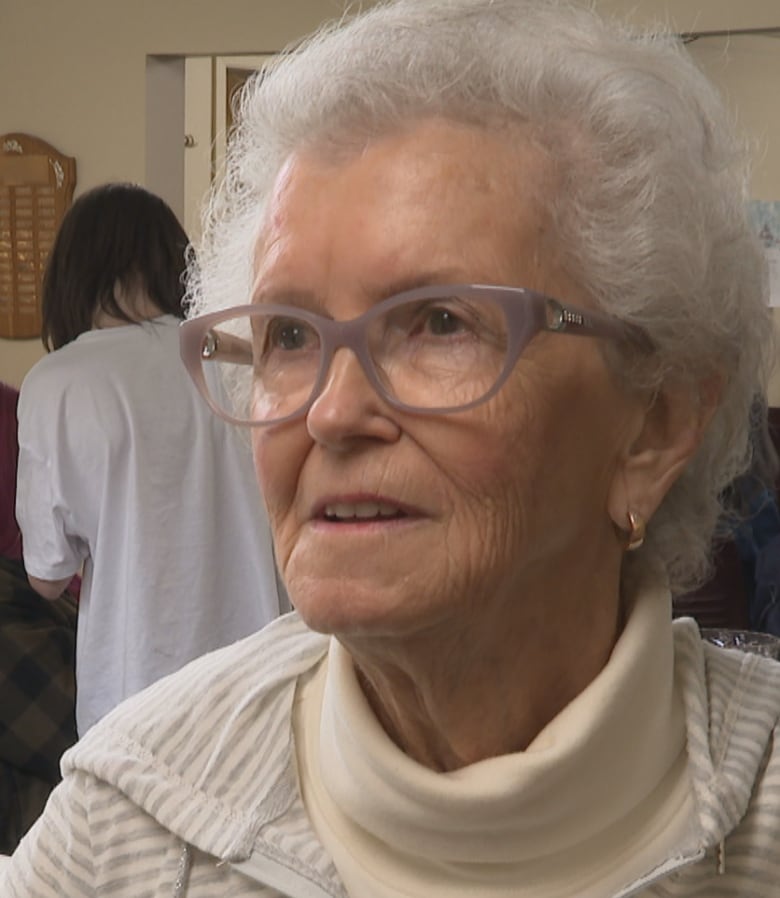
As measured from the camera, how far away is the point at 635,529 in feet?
3.89

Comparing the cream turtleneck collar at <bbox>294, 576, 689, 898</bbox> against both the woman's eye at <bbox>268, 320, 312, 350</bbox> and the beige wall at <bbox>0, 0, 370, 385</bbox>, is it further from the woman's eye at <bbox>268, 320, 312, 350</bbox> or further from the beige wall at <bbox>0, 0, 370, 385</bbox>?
the beige wall at <bbox>0, 0, 370, 385</bbox>

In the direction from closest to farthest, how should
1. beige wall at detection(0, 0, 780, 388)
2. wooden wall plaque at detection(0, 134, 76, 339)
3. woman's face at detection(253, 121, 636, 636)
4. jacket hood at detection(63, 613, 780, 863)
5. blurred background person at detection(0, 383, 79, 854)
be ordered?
woman's face at detection(253, 121, 636, 636) < jacket hood at detection(63, 613, 780, 863) < blurred background person at detection(0, 383, 79, 854) < beige wall at detection(0, 0, 780, 388) < wooden wall plaque at detection(0, 134, 76, 339)

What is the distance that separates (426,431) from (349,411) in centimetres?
6

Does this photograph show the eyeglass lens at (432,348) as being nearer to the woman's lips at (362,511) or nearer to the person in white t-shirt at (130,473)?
the woman's lips at (362,511)

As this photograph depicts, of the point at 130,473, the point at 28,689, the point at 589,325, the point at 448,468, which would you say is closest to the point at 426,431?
the point at 448,468

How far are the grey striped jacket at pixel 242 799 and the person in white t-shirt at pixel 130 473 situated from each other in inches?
58.8

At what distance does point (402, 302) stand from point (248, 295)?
0.85 ft

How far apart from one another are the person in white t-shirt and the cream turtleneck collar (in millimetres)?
1648

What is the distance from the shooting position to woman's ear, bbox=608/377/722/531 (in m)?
1.17

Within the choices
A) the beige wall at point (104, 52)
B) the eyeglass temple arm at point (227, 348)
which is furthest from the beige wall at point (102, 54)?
the eyeglass temple arm at point (227, 348)

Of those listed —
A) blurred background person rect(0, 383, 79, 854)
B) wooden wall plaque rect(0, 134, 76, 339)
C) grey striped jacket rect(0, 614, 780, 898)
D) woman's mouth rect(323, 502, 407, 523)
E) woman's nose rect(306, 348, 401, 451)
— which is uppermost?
woman's nose rect(306, 348, 401, 451)

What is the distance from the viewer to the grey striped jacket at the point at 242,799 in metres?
1.14

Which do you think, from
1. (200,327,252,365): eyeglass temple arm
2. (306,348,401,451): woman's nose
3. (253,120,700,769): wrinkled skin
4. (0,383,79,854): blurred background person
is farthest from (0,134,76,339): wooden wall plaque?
(306,348,401,451): woman's nose

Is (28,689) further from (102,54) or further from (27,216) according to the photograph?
(102,54)
